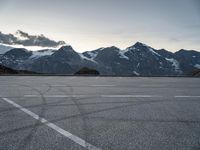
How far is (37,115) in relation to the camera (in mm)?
6531

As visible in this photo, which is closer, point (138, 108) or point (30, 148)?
point (30, 148)

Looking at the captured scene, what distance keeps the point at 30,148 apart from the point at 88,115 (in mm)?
2520

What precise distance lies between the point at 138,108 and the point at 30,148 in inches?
162

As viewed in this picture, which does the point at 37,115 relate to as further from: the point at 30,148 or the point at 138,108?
the point at 138,108

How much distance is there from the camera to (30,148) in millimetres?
4219

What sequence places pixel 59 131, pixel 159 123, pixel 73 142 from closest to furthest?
pixel 73 142
pixel 59 131
pixel 159 123

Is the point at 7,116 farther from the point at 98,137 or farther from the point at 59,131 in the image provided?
the point at 98,137

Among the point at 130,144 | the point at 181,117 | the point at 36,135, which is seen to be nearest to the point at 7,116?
the point at 36,135

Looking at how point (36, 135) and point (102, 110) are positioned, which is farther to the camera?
point (102, 110)

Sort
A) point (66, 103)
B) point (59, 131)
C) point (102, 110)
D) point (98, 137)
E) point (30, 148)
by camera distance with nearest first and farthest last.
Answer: point (30, 148)
point (98, 137)
point (59, 131)
point (102, 110)
point (66, 103)

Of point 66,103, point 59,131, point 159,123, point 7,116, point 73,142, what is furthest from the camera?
point 66,103

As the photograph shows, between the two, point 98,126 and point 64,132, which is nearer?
point 64,132

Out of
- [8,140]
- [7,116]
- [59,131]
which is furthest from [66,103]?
[8,140]

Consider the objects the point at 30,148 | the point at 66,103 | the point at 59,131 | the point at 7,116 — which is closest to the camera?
the point at 30,148
